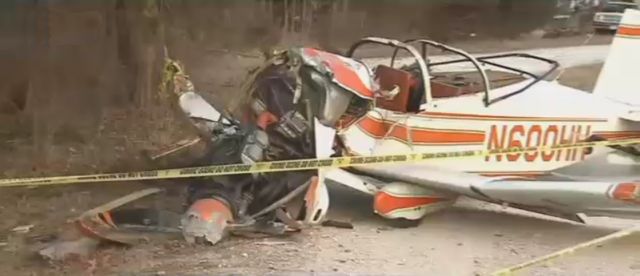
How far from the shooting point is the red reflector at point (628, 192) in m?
6.03

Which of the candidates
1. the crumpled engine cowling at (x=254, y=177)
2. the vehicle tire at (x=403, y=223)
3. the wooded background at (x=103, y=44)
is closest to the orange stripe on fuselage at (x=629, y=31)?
the vehicle tire at (x=403, y=223)

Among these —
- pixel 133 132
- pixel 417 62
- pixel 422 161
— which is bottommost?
pixel 133 132

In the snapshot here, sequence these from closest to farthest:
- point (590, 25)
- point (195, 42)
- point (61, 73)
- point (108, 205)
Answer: point (108, 205), point (61, 73), point (195, 42), point (590, 25)

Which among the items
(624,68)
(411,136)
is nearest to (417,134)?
(411,136)

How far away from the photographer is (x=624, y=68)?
711cm

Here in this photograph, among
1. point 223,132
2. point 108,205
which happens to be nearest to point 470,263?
point 223,132

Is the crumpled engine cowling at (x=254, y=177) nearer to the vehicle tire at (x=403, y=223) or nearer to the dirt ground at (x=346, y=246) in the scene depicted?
the dirt ground at (x=346, y=246)

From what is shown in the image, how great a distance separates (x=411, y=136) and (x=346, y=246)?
1060 mm

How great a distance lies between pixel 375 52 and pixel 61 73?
3.88 metres

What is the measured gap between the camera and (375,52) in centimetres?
972

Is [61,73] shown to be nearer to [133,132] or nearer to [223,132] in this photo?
[133,132]

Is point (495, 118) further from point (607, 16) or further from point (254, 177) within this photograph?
point (607, 16)

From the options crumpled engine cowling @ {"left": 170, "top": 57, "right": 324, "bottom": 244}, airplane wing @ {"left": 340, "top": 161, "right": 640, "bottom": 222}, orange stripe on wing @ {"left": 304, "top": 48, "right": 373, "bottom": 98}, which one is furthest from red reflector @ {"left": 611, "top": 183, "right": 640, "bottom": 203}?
crumpled engine cowling @ {"left": 170, "top": 57, "right": 324, "bottom": 244}

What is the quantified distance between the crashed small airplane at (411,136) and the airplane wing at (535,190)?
→ 0.03ft
